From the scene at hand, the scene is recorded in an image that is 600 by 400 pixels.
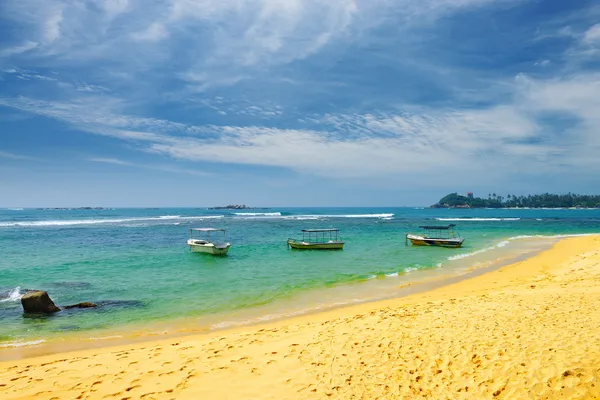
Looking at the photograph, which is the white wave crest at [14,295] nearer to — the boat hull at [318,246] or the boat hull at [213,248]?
the boat hull at [213,248]

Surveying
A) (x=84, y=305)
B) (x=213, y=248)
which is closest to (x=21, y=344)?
(x=84, y=305)

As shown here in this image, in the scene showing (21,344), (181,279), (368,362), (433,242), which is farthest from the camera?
(433,242)

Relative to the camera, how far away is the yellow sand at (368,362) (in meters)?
6.19

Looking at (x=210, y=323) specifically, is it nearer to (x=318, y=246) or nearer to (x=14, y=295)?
(x=14, y=295)

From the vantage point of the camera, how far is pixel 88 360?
27.3 feet

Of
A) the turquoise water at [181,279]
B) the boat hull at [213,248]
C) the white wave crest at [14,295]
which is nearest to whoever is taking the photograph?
the turquoise water at [181,279]

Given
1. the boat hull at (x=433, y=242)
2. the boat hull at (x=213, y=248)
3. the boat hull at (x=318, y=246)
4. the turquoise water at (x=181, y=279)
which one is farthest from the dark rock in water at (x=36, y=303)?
the boat hull at (x=433, y=242)

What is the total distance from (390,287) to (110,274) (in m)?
16.4

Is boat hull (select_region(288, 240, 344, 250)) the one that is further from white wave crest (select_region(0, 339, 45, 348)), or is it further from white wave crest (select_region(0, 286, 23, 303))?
white wave crest (select_region(0, 339, 45, 348))

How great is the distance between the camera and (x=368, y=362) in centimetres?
725

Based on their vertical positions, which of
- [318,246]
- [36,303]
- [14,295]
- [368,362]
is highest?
[368,362]

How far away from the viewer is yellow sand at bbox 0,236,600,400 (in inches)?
244

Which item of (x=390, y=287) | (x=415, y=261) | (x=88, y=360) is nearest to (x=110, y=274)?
(x=88, y=360)

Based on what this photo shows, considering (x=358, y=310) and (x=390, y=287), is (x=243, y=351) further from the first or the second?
A: (x=390, y=287)
